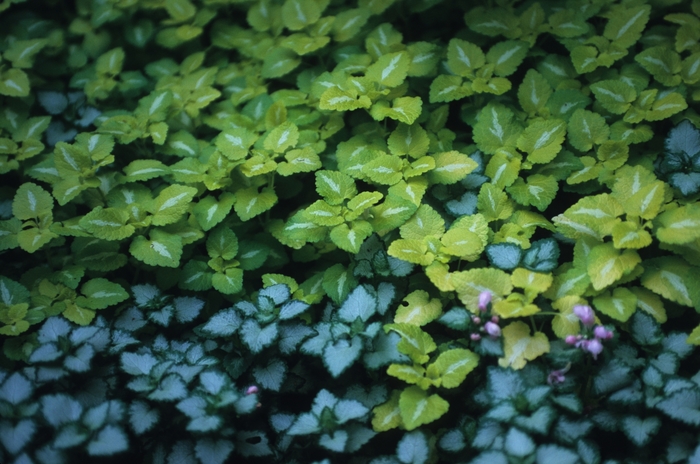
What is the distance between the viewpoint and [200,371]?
5.97 feet

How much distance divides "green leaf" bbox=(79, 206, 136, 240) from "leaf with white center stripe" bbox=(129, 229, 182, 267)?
57 mm

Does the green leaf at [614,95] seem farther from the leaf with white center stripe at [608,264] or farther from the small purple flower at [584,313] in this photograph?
the small purple flower at [584,313]

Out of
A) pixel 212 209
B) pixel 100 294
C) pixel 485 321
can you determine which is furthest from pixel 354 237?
pixel 100 294

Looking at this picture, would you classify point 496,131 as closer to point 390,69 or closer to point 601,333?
point 390,69

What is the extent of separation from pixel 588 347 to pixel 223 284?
4.17 ft

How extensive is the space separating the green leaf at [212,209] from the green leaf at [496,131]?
1.04 meters

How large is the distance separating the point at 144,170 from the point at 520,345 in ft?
5.44

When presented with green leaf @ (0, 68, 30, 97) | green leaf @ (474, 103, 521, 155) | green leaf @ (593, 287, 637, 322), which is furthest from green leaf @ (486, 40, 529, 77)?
green leaf @ (0, 68, 30, 97)

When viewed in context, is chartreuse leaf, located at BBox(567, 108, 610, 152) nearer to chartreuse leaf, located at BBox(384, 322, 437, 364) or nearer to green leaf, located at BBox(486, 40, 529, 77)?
green leaf, located at BBox(486, 40, 529, 77)

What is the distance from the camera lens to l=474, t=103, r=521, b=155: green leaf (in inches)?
90.5

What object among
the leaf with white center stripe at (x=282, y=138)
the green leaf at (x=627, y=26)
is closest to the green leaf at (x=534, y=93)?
the green leaf at (x=627, y=26)

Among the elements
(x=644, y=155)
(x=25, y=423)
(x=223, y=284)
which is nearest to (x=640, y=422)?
(x=644, y=155)

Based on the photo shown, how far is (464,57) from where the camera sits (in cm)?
251

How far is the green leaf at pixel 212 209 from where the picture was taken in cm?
222
